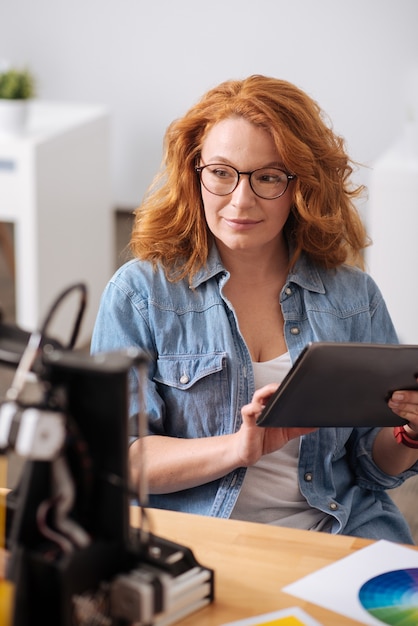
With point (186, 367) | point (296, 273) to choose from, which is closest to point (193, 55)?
point (296, 273)

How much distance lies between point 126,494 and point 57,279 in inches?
118

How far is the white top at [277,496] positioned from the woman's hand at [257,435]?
9 cm

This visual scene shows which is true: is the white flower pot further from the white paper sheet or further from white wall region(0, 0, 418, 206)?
the white paper sheet

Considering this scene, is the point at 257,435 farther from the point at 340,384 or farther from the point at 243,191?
the point at 243,191

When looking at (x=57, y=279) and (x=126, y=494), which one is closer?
(x=126, y=494)

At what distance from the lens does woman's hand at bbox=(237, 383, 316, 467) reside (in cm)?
149

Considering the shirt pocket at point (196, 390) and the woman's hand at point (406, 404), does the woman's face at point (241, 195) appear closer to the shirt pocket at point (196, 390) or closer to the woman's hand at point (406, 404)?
the shirt pocket at point (196, 390)

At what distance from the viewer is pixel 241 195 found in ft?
5.55

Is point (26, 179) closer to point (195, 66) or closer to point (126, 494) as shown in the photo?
point (195, 66)

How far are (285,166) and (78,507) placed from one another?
2.83 ft

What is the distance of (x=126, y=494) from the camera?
1.02 m

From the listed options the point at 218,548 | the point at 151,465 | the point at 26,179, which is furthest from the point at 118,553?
the point at 26,179

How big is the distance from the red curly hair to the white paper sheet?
0.61 m

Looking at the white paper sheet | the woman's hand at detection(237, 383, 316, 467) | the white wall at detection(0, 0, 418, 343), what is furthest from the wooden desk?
the white wall at detection(0, 0, 418, 343)
